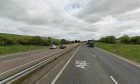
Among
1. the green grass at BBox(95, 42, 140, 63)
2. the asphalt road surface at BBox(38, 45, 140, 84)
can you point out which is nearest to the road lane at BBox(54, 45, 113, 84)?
the asphalt road surface at BBox(38, 45, 140, 84)

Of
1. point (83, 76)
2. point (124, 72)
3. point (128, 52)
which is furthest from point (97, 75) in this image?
point (128, 52)

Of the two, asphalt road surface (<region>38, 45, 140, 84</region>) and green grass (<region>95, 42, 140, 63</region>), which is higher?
asphalt road surface (<region>38, 45, 140, 84</region>)

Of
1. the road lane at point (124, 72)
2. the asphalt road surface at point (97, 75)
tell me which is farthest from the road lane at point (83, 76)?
the road lane at point (124, 72)

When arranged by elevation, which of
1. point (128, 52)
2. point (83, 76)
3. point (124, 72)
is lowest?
point (128, 52)

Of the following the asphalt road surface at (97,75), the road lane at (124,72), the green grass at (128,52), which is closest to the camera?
the asphalt road surface at (97,75)

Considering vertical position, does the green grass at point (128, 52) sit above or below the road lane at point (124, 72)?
below

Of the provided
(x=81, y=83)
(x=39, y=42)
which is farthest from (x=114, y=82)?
(x=39, y=42)

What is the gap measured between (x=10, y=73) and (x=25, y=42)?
86728mm

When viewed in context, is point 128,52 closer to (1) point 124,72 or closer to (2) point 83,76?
(1) point 124,72

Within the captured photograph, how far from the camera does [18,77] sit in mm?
8570

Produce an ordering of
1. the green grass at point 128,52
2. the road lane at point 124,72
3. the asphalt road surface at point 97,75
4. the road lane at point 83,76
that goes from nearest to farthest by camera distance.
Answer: the road lane at point 83,76 < the asphalt road surface at point 97,75 < the road lane at point 124,72 < the green grass at point 128,52

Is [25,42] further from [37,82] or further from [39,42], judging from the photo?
[37,82]

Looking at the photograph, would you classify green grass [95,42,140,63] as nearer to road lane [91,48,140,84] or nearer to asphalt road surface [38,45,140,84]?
road lane [91,48,140,84]

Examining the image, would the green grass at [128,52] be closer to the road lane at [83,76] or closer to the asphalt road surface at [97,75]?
the asphalt road surface at [97,75]
